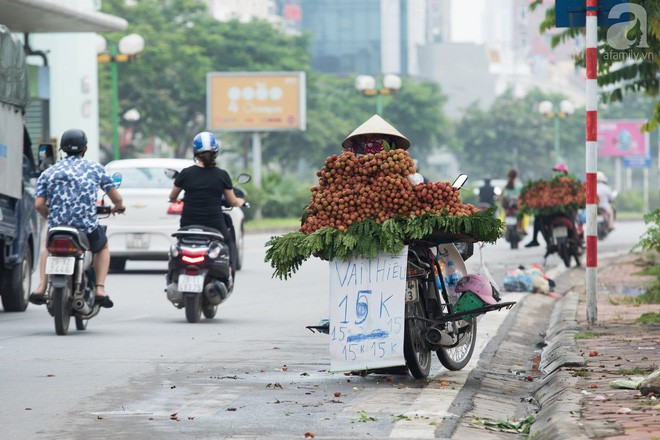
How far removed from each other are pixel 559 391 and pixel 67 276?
5122mm

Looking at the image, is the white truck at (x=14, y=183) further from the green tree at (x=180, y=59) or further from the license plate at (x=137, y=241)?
the green tree at (x=180, y=59)

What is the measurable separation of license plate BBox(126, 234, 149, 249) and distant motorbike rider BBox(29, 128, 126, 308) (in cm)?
777

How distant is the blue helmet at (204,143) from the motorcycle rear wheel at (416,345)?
4706 mm

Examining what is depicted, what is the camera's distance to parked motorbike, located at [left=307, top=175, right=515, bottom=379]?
9602 millimetres

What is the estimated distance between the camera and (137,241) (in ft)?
68.4

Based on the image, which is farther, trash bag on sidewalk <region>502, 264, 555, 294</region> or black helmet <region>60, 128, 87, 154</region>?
trash bag on sidewalk <region>502, 264, 555, 294</region>

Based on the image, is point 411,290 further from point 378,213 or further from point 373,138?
point 373,138

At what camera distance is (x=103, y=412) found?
8195 mm

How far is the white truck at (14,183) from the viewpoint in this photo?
48.1ft

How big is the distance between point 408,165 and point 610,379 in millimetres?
1793

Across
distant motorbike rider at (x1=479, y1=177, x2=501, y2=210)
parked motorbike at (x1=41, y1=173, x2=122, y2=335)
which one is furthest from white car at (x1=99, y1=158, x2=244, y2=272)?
distant motorbike rider at (x1=479, y1=177, x2=501, y2=210)

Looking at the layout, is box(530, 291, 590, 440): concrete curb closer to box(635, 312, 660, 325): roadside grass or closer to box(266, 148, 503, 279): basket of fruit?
box(635, 312, 660, 325): roadside grass

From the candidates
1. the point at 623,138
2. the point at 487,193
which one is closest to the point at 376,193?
the point at 487,193

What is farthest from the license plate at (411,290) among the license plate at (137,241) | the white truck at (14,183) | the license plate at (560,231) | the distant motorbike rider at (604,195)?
the distant motorbike rider at (604,195)
